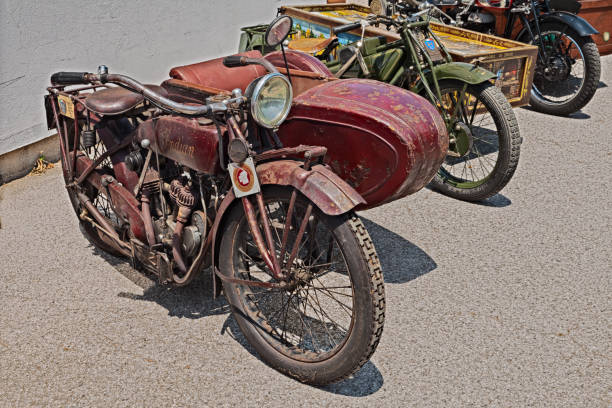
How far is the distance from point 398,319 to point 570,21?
4.30 metres

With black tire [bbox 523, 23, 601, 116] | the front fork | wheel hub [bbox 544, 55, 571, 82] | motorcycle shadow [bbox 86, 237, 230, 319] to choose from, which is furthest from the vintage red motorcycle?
wheel hub [bbox 544, 55, 571, 82]

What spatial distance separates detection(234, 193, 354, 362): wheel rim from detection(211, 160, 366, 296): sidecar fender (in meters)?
0.11

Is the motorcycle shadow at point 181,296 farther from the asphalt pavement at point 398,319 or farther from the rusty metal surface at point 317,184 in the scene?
the rusty metal surface at point 317,184

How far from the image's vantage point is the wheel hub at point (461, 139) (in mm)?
4441

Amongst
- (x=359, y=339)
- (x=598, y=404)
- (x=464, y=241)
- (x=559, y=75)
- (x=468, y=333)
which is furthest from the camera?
(x=559, y=75)

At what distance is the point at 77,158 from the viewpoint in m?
3.62

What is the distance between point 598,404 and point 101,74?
8.42ft

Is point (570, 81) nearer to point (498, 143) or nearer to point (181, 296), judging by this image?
point (498, 143)

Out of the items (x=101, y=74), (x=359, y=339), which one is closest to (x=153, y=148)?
(x=101, y=74)

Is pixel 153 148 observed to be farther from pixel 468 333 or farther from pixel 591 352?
pixel 591 352

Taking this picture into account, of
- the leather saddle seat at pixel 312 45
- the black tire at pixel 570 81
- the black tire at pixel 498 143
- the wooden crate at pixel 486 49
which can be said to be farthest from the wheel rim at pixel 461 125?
the black tire at pixel 570 81

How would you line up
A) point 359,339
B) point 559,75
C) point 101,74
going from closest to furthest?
point 359,339
point 101,74
point 559,75

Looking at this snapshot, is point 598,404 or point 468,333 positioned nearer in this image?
point 598,404

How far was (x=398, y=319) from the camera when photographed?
322 cm
